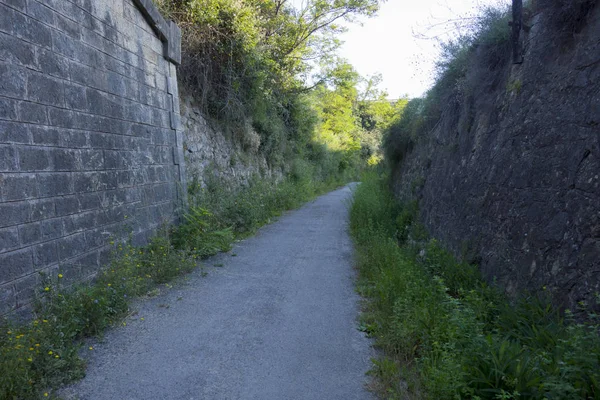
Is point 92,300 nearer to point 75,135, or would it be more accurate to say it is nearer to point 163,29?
point 75,135

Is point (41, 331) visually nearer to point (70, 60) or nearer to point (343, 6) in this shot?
point (70, 60)

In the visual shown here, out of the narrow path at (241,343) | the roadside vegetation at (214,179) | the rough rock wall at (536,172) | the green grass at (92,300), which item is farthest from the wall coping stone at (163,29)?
the rough rock wall at (536,172)

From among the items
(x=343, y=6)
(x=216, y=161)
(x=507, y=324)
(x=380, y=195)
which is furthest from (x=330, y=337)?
(x=343, y=6)

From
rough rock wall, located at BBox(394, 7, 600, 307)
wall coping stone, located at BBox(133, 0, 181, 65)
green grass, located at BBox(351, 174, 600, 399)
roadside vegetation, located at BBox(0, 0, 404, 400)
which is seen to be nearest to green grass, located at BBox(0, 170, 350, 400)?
roadside vegetation, located at BBox(0, 0, 404, 400)

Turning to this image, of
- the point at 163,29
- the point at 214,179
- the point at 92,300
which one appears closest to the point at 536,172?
the point at 92,300

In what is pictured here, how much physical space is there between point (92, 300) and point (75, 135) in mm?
1944

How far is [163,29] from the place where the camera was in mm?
7668

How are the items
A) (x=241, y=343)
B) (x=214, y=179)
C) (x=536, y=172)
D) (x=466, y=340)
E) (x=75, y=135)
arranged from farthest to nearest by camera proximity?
(x=214, y=179), (x=75, y=135), (x=536, y=172), (x=241, y=343), (x=466, y=340)

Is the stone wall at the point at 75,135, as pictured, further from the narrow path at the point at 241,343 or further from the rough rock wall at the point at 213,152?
the rough rock wall at the point at 213,152

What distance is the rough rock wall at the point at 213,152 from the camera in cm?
1016

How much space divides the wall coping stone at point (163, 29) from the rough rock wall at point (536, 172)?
525 centimetres

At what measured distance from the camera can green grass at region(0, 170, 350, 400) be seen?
3.22 meters

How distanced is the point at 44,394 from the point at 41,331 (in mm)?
646

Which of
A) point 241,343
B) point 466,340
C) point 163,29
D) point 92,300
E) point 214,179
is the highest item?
point 163,29
